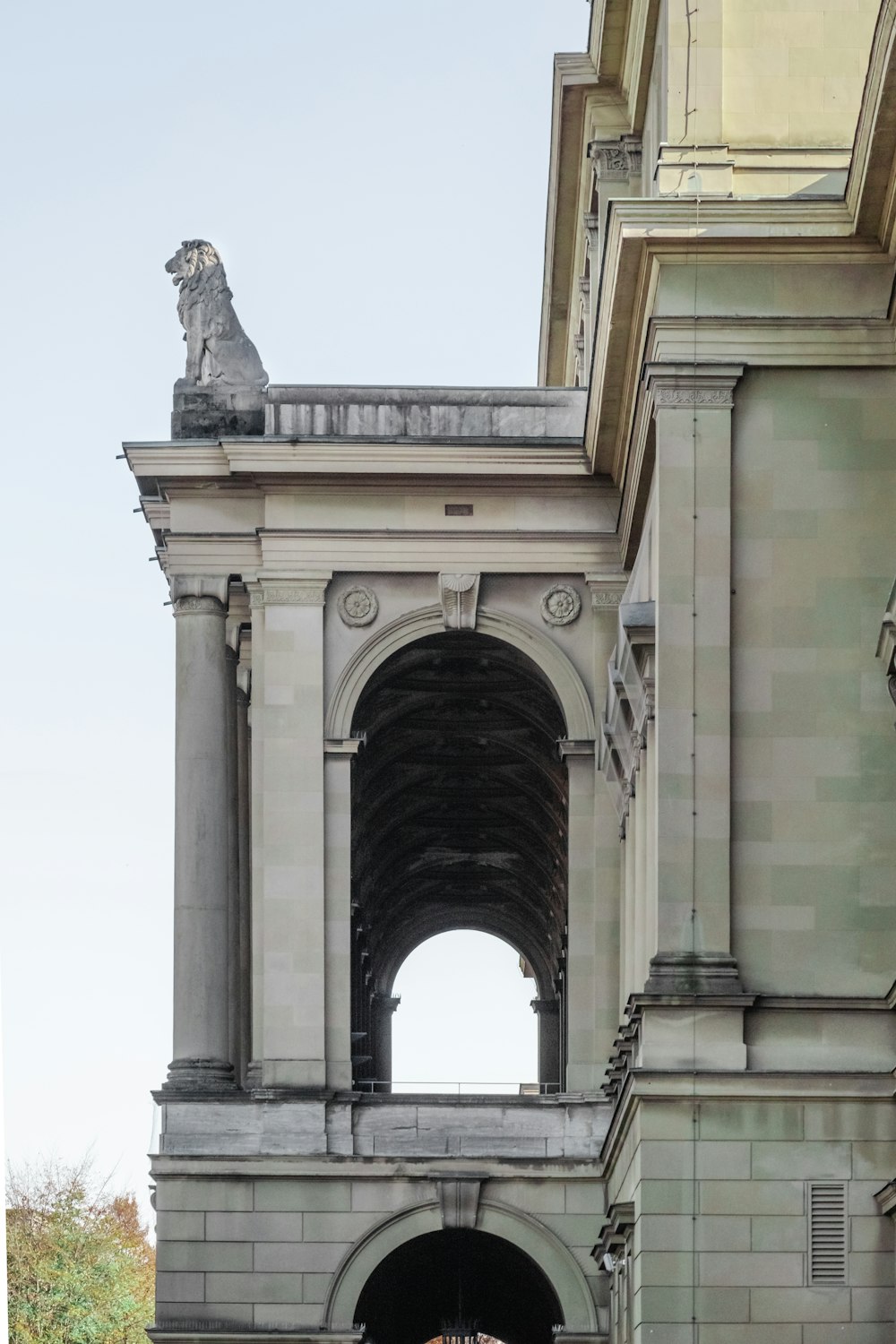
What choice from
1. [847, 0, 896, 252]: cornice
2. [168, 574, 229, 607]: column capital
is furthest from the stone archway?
[847, 0, 896, 252]: cornice

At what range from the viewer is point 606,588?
58375 millimetres

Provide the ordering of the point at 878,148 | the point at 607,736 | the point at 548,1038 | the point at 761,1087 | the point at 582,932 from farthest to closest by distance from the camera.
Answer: the point at 548,1038 < the point at 582,932 < the point at 607,736 < the point at 761,1087 < the point at 878,148

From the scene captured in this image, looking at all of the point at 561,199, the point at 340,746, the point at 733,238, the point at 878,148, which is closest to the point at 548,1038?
the point at 561,199

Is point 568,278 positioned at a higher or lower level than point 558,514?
higher

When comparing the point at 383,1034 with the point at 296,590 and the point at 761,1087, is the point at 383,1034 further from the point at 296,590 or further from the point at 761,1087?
the point at 761,1087

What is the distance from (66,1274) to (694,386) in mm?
58984

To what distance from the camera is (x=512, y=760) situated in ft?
241

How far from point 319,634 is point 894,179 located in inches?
749

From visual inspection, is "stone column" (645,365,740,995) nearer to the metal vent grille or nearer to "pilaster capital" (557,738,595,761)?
the metal vent grille

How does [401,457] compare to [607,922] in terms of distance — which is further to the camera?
[401,457]

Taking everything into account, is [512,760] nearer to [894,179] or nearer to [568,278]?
[568,278]

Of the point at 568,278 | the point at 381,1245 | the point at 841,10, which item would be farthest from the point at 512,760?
the point at 841,10

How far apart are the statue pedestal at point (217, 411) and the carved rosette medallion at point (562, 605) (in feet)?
22.3

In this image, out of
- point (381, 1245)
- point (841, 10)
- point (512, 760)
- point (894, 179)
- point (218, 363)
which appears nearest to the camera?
point (894, 179)
